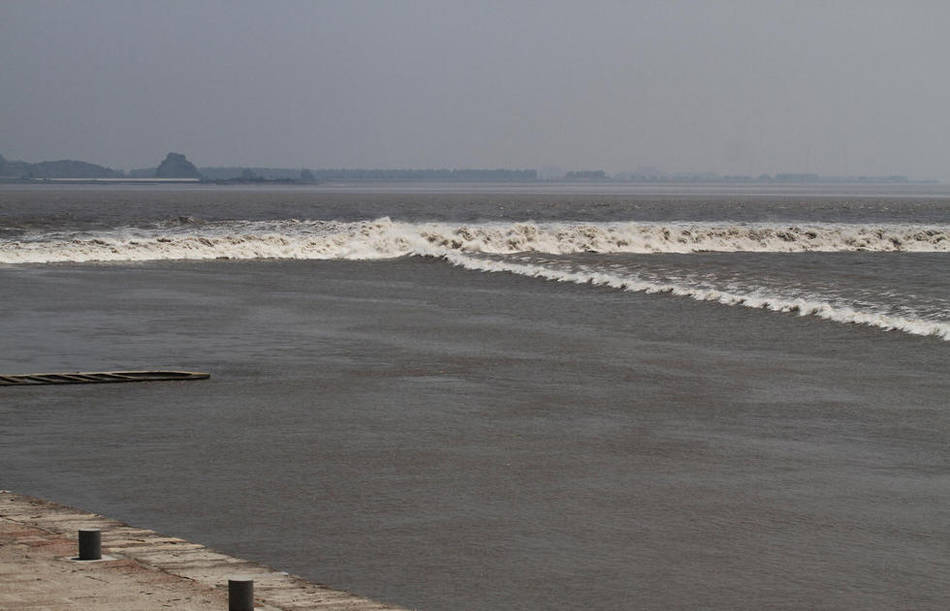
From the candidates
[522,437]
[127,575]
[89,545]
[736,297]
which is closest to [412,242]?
[736,297]

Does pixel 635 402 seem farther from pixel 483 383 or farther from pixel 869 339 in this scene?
pixel 869 339

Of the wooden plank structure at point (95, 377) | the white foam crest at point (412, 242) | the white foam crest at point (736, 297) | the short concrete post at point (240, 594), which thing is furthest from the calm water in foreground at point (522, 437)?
the white foam crest at point (412, 242)

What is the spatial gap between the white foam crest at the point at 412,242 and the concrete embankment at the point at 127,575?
108 feet

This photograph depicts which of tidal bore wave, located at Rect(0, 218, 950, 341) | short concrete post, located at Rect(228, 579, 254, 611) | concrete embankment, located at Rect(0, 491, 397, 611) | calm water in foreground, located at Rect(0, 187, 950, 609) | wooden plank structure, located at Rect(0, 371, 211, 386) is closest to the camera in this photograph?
short concrete post, located at Rect(228, 579, 254, 611)

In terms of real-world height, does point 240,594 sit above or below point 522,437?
above

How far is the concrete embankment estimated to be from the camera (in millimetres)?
6094

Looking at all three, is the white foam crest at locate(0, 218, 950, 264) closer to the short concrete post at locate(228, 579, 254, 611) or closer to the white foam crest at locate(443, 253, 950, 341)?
the white foam crest at locate(443, 253, 950, 341)

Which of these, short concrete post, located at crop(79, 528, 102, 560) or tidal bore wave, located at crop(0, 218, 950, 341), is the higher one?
short concrete post, located at crop(79, 528, 102, 560)

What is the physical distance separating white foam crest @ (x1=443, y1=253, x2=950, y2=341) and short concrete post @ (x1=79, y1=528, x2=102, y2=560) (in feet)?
46.5

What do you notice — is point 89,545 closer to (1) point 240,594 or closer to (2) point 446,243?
(1) point 240,594

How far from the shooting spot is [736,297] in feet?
82.9

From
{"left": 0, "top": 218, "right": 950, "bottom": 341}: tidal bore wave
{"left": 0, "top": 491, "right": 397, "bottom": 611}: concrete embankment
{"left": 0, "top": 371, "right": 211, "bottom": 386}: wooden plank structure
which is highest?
{"left": 0, "top": 491, "right": 397, "bottom": 611}: concrete embankment

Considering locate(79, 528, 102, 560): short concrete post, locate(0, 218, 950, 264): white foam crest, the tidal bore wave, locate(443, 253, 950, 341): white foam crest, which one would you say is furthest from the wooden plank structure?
locate(0, 218, 950, 264): white foam crest

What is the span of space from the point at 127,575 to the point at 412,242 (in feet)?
133
